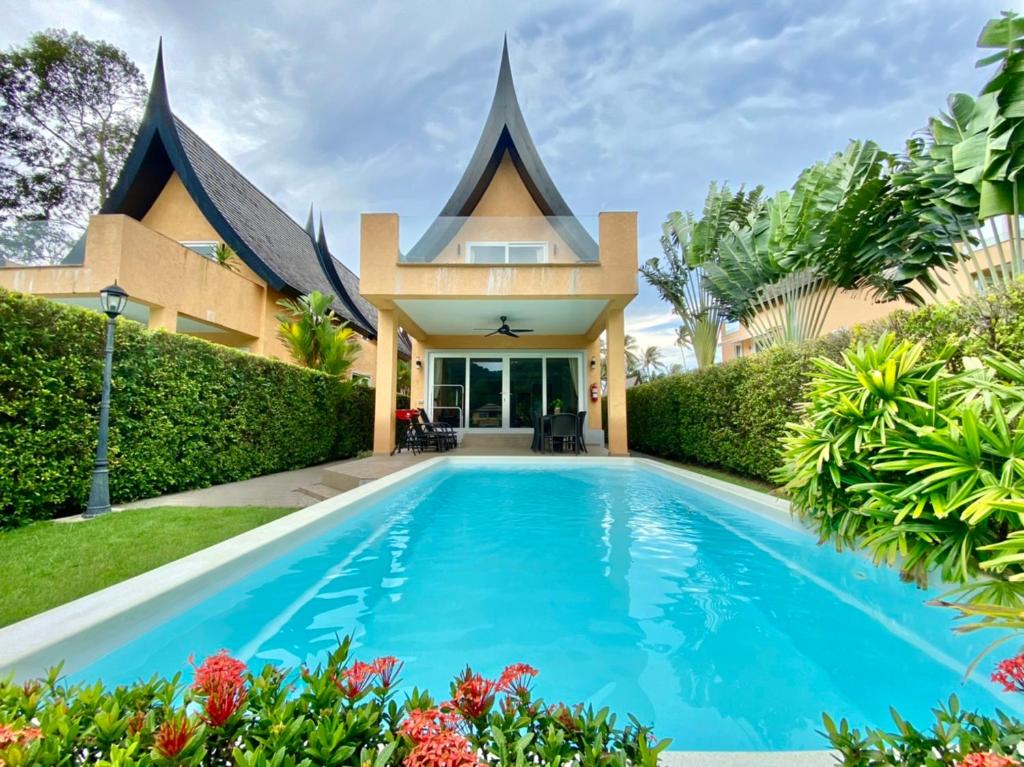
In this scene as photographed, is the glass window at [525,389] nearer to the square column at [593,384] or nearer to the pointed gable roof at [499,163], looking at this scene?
the square column at [593,384]

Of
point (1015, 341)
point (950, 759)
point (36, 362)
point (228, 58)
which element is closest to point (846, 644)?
point (950, 759)

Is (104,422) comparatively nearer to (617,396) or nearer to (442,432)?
(442,432)

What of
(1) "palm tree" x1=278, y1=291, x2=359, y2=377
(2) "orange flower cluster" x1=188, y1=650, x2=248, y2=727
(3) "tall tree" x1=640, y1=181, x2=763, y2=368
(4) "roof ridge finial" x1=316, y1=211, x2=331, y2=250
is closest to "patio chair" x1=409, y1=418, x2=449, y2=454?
(1) "palm tree" x1=278, y1=291, x2=359, y2=377

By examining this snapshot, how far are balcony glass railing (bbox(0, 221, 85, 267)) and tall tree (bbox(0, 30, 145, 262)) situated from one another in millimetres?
12097

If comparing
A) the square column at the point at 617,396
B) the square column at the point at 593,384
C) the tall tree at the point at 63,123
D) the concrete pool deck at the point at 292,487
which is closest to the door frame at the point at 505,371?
the square column at the point at 593,384

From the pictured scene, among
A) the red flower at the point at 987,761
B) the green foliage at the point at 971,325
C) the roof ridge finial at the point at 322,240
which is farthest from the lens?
the roof ridge finial at the point at 322,240

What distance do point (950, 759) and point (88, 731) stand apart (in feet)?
7.07

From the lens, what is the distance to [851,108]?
11.6 metres

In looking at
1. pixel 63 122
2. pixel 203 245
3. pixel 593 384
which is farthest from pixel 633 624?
pixel 63 122

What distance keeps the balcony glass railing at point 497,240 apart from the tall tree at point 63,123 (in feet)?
66.1

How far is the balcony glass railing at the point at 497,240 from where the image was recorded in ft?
36.4

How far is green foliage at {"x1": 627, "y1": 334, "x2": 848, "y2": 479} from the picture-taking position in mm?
6969

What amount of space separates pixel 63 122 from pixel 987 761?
33523mm

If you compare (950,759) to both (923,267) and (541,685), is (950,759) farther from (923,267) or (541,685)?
(923,267)
